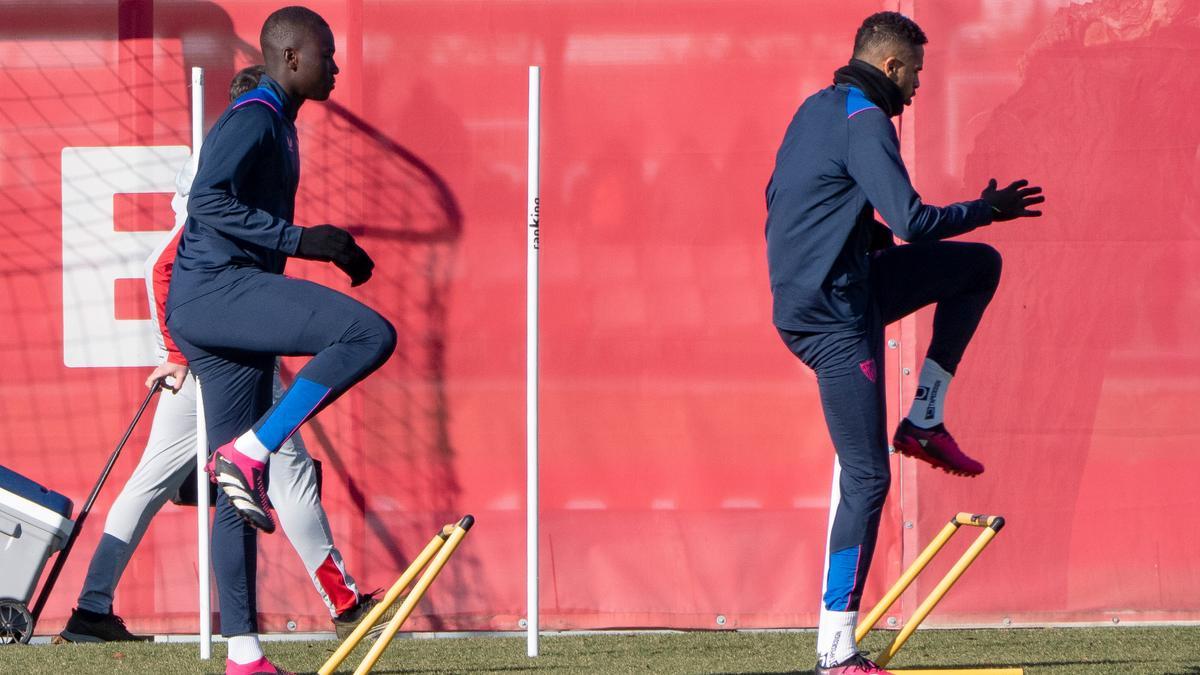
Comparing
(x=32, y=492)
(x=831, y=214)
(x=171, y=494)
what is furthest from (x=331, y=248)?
(x=32, y=492)

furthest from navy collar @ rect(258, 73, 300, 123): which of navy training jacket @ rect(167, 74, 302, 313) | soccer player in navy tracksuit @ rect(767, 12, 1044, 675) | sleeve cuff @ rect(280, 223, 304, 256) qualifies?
soccer player in navy tracksuit @ rect(767, 12, 1044, 675)

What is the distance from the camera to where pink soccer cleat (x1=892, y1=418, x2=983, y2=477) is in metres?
3.99

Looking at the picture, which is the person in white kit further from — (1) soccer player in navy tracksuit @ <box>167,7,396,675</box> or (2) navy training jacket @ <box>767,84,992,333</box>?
(2) navy training jacket @ <box>767,84,992,333</box>

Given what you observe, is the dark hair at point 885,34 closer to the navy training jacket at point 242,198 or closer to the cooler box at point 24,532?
the navy training jacket at point 242,198

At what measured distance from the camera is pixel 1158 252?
5.29 meters

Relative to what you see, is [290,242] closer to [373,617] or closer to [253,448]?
[253,448]

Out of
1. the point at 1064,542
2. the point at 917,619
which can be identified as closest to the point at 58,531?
the point at 917,619

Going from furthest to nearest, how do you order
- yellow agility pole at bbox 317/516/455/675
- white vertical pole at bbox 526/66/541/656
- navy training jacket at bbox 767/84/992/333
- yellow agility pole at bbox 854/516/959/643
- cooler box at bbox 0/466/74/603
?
cooler box at bbox 0/466/74/603 < white vertical pole at bbox 526/66/541/656 < yellow agility pole at bbox 854/516/959/643 < yellow agility pole at bbox 317/516/455/675 < navy training jacket at bbox 767/84/992/333

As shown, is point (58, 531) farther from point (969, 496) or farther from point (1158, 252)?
point (1158, 252)

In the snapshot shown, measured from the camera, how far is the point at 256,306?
11.6 ft

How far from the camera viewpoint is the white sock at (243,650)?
3.79 metres

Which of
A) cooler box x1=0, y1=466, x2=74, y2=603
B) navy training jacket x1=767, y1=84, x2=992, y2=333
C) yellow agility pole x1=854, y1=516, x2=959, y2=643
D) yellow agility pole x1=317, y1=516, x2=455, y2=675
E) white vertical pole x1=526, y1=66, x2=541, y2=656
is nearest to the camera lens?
navy training jacket x1=767, y1=84, x2=992, y2=333

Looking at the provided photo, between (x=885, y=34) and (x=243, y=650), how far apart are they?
7.51 ft

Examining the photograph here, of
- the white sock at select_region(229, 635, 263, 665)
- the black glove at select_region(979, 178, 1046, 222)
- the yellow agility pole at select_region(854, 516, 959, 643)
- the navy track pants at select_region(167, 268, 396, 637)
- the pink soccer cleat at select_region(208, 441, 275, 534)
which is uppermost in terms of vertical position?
the black glove at select_region(979, 178, 1046, 222)
